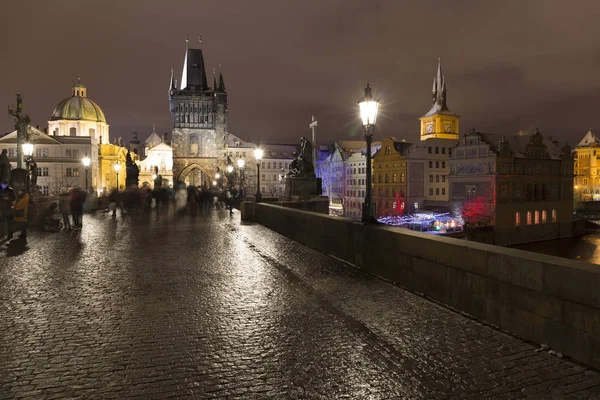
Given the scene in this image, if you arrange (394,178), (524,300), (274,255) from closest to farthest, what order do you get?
(524,300) < (274,255) < (394,178)

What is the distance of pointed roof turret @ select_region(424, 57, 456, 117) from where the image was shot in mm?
110562

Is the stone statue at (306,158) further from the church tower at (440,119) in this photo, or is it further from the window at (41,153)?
the church tower at (440,119)

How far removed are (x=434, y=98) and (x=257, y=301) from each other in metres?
117

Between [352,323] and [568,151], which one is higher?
[568,151]

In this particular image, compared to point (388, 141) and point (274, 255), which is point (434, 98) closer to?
point (388, 141)

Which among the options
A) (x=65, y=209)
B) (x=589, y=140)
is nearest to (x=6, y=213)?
(x=65, y=209)

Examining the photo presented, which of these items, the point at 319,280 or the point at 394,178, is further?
the point at 394,178

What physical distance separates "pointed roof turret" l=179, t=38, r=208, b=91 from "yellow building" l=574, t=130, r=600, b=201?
Result: 81.0 meters

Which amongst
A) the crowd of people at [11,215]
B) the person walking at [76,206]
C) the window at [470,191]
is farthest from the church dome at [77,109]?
the crowd of people at [11,215]

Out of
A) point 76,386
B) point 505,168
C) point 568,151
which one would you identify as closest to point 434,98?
point 568,151

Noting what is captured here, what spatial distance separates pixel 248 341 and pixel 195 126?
9350 cm

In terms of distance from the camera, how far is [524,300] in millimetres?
5434

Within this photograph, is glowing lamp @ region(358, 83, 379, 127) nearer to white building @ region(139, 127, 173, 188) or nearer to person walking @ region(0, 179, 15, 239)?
person walking @ region(0, 179, 15, 239)

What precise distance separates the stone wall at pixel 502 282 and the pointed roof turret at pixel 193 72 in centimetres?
9222
